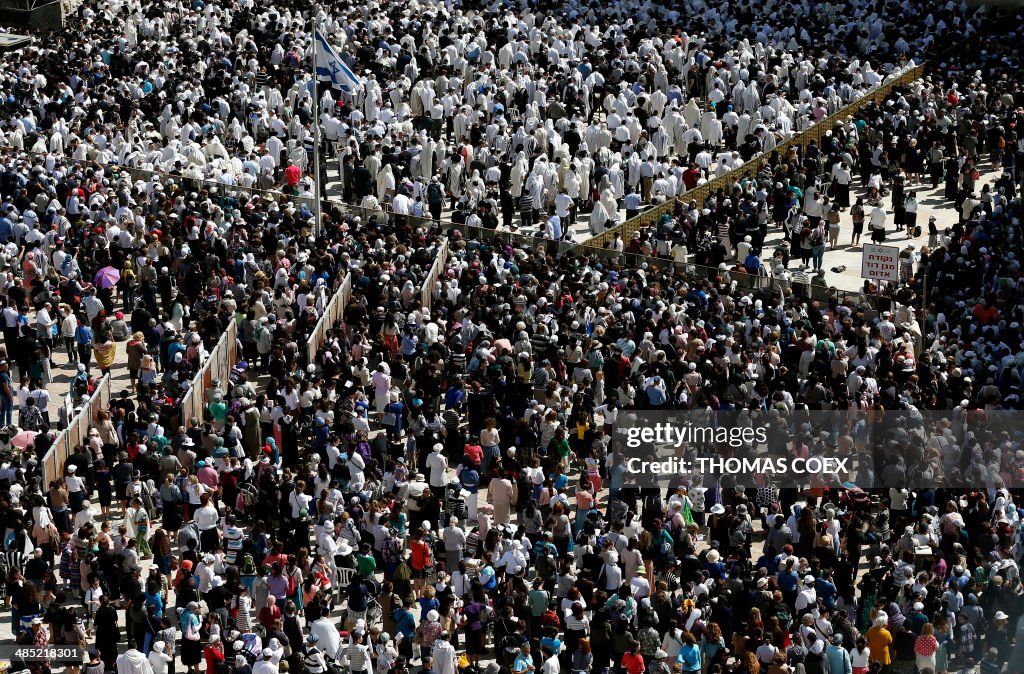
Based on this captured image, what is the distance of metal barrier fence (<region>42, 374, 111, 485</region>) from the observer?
27609mm

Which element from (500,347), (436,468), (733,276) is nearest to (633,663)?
(436,468)

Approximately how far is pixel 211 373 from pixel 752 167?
14.6 meters

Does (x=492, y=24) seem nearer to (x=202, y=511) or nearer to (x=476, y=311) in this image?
(x=476, y=311)

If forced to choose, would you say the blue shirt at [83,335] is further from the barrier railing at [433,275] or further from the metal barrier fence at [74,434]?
the barrier railing at [433,275]

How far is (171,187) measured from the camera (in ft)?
124

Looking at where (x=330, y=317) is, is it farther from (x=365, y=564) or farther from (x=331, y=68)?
(x=365, y=564)

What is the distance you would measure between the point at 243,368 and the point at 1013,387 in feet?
37.2

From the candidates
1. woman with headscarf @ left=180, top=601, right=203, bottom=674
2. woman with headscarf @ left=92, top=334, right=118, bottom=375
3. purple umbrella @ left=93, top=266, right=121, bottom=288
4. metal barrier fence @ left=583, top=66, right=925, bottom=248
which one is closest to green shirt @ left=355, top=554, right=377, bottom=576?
woman with headscarf @ left=180, top=601, right=203, bottom=674

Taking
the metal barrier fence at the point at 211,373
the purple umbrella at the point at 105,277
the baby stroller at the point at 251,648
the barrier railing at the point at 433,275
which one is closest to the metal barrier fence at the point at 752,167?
the barrier railing at the point at 433,275

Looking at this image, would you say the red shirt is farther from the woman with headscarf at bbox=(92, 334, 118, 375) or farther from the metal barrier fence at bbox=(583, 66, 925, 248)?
the metal barrier fence at bbox=(583, 66, 925, 248)

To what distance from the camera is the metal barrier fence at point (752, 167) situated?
3806 cm

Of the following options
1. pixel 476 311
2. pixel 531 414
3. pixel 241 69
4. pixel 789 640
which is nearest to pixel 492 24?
pixel 241 69

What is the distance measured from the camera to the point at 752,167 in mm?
41188

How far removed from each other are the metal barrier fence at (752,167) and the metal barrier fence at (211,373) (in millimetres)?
7944
